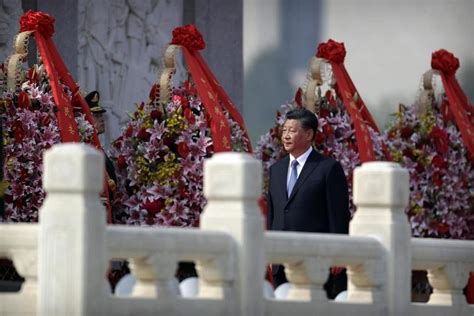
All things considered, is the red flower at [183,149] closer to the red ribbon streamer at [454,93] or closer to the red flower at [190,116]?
the red flower at [190,116]

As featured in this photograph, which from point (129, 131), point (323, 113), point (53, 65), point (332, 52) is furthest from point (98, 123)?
point (332, 52)

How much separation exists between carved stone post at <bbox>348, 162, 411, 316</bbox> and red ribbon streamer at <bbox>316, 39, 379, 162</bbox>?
3979mm

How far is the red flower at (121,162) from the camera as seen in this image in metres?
13.3

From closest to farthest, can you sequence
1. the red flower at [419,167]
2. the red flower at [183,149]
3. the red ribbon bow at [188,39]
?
1. the red flower at [183,149]
2. the red ribbon bow at [188,39]
3. the red flower at [419,167]

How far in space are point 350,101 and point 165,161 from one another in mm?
1698

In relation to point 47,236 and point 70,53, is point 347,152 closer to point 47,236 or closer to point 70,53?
point 70,53

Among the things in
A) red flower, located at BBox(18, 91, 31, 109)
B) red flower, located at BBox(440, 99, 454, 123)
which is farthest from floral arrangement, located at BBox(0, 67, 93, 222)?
red flower, located at BBox(440, 99, 454, 123)

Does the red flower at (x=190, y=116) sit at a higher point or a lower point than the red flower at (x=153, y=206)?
higher

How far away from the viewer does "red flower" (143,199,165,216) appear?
13.0m

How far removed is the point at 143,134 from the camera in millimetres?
13266

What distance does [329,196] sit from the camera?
36.5ft

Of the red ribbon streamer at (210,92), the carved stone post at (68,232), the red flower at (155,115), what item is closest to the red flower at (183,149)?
the red ribbon streamer at (210,92)

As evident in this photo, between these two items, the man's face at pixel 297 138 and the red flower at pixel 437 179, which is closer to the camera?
the man's face at pixel 297 138

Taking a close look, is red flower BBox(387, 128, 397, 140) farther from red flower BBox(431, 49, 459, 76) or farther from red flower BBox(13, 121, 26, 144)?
red flower BBox(13, 121, 26, 144)
